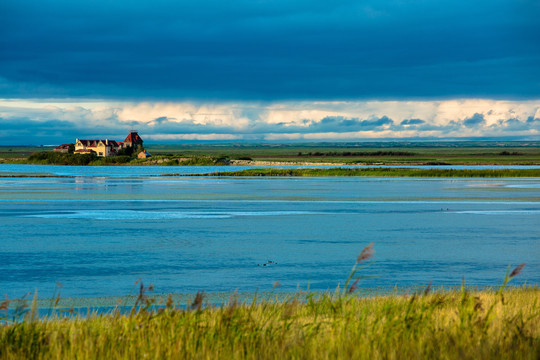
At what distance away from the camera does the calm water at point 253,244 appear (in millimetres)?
14539

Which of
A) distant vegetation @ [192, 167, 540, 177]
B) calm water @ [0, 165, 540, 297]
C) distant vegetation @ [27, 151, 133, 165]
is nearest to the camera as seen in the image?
calm water @ [0, 165, 540, 297]

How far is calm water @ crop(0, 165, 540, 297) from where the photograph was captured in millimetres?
14539

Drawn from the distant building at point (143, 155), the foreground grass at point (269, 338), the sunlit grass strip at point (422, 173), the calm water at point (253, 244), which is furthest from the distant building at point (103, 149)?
the foreground grass at point (269, 338)

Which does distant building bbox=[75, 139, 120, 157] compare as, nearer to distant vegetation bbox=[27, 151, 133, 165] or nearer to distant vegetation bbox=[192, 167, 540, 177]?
distant vegetation bbox=[27, 151, 133, 165]

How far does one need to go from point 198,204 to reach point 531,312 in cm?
2755

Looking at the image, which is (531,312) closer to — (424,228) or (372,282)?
(372,282)

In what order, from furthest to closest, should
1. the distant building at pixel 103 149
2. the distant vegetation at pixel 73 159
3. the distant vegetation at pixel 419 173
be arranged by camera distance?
the distant building at pixel 103 149, the distant vegetation at pixel 73 159, the distant vegetation at pixel 419 173

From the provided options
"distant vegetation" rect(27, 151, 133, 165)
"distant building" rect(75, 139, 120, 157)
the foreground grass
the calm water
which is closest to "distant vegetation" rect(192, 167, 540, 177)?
the calm water

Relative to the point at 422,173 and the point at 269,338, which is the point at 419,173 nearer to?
the point at 422,173

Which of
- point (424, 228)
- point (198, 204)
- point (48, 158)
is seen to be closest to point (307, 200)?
point (198, 204)

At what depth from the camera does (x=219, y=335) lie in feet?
27.1

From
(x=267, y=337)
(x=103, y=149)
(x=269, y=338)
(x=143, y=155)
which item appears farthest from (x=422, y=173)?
(x=103, y=149)

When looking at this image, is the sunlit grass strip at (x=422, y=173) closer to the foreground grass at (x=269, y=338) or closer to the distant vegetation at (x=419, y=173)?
the distant vegetation at (x=419, y=173)

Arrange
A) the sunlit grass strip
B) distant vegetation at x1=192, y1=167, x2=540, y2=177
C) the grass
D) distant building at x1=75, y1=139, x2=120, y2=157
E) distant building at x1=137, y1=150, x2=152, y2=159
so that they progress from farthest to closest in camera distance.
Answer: distant building at x1=75, y1=139, x2=120, y2=157
distant building at x1=137, y1=150, x2=152, y2=159
distant vegetation at x1=192, y1=167, x2=540, y2=177
the sunlit grass strip
the grass
